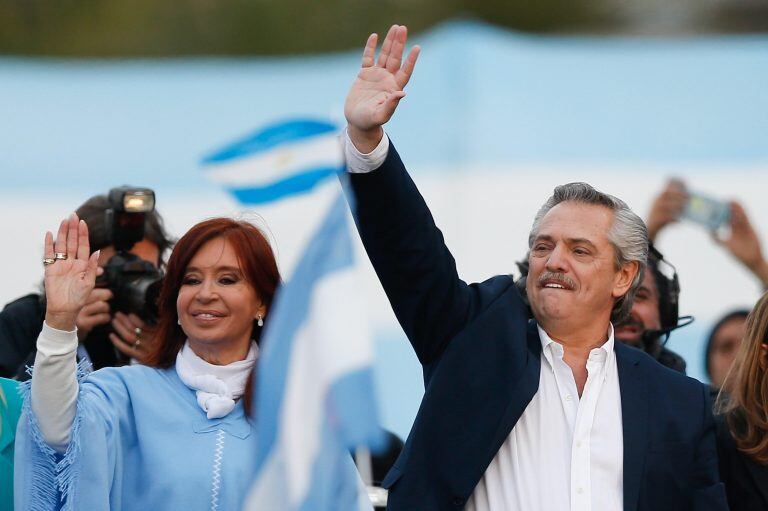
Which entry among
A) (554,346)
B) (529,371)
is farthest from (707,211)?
(529,371)

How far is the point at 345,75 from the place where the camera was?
741cm

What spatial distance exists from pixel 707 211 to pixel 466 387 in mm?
2632

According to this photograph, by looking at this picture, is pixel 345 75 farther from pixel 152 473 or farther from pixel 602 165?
pixel 152 473

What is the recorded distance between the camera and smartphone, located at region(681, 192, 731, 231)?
605cm

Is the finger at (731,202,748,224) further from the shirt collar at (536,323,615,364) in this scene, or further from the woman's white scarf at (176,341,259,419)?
the woman's white scarf at (176,341,259,419)

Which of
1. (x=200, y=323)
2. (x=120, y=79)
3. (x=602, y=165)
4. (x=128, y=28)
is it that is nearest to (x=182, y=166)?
(x=120, y=79)

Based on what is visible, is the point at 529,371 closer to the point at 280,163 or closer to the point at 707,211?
the point at 280,163

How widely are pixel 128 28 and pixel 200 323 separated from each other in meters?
9.04

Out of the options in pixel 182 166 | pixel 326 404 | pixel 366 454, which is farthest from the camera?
pixel 182 166

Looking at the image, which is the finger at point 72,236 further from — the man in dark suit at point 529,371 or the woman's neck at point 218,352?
the man in dark suit at point 529,371

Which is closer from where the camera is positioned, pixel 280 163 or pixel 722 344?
pixel 280 163

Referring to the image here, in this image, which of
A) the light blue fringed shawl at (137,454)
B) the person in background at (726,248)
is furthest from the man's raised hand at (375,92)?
the person in background at (726,248)

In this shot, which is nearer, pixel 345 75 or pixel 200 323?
pixel 200 323

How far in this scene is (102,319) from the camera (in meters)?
4.68
